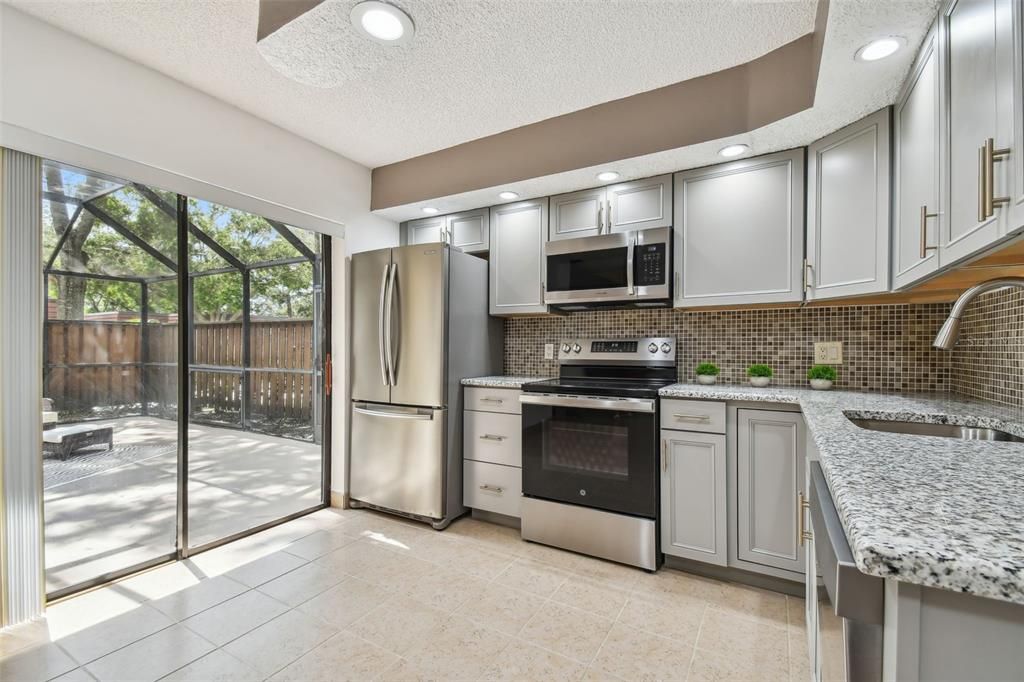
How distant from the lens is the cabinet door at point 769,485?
206 cm

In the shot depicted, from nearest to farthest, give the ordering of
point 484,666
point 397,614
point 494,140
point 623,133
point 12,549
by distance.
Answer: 1. point 484,666
2. point 12,549
3. point 397,614
4. point 623,133
5. point 494,140

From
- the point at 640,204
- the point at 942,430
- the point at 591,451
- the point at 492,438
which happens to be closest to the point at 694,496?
the point at 591,451

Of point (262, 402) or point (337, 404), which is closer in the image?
point (262, 402)

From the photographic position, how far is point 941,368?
2258mm

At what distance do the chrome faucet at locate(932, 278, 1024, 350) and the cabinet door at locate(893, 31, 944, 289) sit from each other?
424 mm

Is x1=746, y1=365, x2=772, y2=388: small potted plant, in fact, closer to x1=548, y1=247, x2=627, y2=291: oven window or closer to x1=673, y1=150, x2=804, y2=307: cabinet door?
x1=673, y1=150, x2=804, y2=307: cabinet door

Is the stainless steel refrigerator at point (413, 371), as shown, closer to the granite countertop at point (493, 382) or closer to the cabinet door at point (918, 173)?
the granite countertop at point (493, 382)

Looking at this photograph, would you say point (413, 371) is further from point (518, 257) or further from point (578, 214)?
point (578, 214)

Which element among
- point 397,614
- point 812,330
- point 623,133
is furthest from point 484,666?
point 623,133

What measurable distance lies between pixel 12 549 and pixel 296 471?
1.57 metres

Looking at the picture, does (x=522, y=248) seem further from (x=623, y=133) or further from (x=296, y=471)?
(x=296, y=471)

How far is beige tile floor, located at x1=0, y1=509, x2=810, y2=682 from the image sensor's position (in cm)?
162

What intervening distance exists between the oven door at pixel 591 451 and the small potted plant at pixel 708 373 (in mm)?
493

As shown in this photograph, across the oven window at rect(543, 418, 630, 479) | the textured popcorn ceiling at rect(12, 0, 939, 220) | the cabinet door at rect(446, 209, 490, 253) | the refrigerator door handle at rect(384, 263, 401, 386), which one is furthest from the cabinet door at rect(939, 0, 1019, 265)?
the refrigerator door handle at rect(384, 263, 401, 386)
